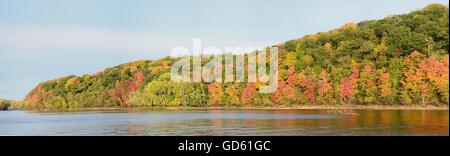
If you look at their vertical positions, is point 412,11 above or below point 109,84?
above

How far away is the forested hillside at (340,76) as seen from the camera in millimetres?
69625

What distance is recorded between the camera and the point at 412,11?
286 ft

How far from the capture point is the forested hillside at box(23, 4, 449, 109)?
228 ft

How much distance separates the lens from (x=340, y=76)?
255 feet

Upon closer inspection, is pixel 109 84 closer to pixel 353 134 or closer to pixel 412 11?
pixel 412 11

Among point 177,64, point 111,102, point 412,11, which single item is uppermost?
point 412,11

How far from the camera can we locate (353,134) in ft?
106
